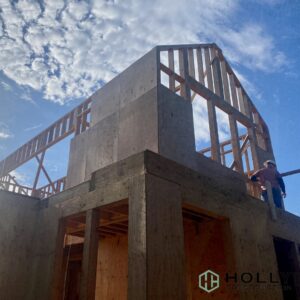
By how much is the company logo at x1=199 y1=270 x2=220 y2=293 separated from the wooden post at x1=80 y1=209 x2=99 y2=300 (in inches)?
99.9

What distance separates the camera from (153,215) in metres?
4.30

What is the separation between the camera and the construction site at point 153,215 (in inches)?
175

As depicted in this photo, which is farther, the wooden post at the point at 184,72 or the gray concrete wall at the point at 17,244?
the wooden post at the point at 184,72

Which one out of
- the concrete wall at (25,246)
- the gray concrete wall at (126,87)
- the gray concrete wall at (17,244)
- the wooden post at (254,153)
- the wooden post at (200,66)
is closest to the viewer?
the concrete wall at (25,246)

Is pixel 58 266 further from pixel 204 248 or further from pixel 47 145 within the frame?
pixel 47 145

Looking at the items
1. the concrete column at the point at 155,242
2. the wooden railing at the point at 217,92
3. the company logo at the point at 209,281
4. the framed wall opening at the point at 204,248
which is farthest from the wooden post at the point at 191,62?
the company logo at the point at 209,281

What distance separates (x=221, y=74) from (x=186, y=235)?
6333 mm

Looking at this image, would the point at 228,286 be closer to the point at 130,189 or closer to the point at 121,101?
the point at 130,189

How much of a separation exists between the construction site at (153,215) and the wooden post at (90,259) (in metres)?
0.02

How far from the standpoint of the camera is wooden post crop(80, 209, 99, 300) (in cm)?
467

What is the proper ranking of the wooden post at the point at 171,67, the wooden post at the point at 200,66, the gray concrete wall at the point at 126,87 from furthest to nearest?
the wooden post at the point at 200,66, the wooden post at the point at 171,67, the gray concrete wall at the point at 126,87

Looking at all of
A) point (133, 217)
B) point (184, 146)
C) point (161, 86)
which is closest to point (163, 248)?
point (133, 217)

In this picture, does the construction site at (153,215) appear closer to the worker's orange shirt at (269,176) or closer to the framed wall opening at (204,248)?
the framed wall opening at (204,248)

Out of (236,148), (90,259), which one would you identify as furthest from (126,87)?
(90,259)
